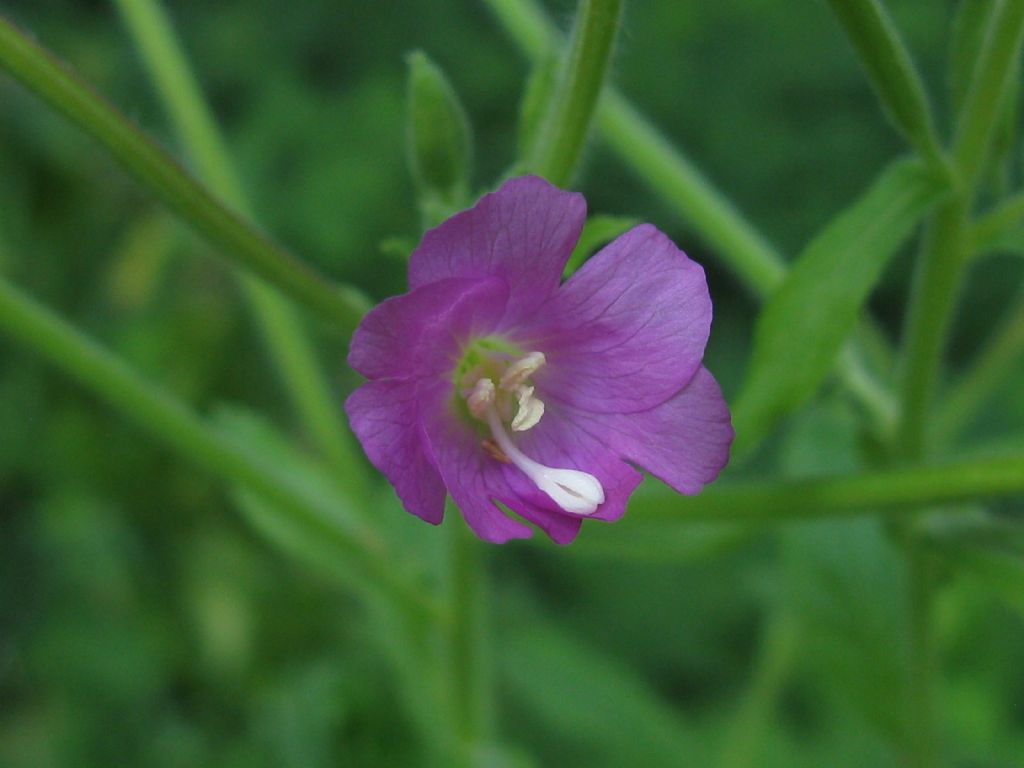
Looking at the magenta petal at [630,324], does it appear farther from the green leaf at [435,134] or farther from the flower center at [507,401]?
the green leaf at [435,134]

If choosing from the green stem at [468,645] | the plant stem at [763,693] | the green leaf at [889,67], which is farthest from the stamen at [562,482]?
the plant stem at [763,693]

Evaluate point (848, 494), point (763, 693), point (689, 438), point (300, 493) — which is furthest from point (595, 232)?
point (763, 693)

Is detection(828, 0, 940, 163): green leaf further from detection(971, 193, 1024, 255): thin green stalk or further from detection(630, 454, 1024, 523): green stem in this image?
detection(630, 454, 1024, 523): green stem

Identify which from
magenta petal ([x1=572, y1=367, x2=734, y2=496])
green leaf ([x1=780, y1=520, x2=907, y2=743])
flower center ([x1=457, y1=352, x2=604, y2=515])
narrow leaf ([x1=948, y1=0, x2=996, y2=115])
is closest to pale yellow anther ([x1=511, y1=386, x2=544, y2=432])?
flower center ([x1=457, y1=352, x2=604, y2=515])

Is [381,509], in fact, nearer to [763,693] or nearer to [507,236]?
[763,693]

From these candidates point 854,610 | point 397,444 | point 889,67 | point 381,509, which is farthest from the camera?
point 381,509

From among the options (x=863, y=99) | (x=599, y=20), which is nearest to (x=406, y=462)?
(x=599, y=20)
